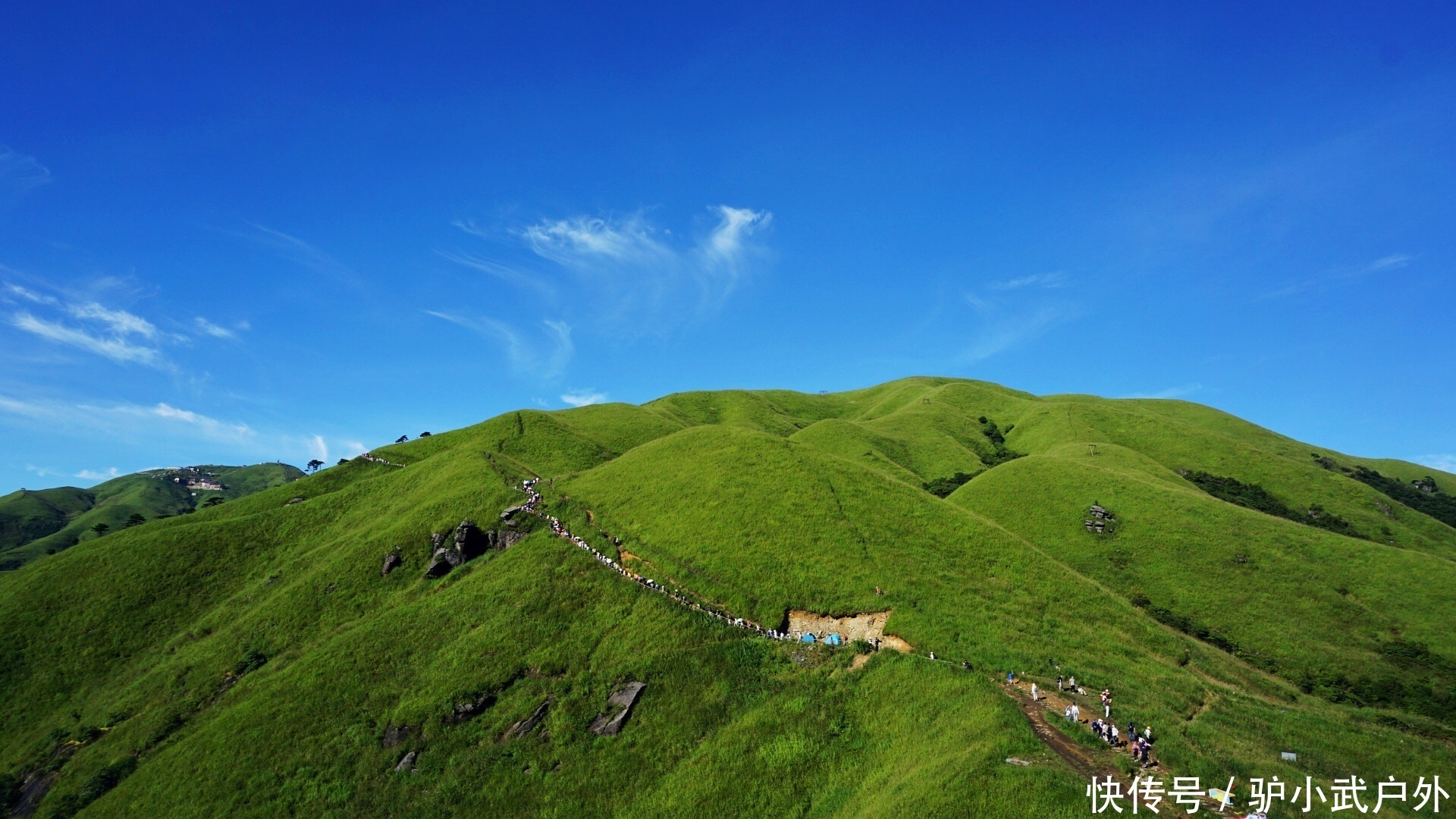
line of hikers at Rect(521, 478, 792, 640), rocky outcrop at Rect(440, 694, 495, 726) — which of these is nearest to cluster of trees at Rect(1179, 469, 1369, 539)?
line of hikers at Rect(521, 478, 792, 640)

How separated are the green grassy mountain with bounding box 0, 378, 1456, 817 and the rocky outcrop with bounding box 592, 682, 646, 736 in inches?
20.5

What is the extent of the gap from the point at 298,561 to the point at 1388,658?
107 meters

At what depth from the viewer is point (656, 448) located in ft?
267

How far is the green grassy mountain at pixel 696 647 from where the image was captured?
35.1m

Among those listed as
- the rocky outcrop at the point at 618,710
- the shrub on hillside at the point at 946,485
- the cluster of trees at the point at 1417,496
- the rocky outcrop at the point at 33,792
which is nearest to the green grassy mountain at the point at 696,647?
the rocky outcrop at the point at 33,792

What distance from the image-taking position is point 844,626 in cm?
4603

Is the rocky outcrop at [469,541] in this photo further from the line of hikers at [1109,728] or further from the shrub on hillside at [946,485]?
the shrub on hillside at [946,485]

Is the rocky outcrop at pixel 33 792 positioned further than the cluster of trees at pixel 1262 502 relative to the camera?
No

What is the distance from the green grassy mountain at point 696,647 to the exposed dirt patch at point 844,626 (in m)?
0.76

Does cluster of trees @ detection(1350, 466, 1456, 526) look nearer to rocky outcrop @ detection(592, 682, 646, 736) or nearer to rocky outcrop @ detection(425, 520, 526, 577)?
rocky outcrop @ detection(592, 682, 646, 736)

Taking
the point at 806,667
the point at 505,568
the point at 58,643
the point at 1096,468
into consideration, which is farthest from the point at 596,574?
the point at 1096,468

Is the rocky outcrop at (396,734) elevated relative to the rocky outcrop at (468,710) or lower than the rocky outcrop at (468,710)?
lower

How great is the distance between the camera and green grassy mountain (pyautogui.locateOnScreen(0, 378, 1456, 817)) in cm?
3509

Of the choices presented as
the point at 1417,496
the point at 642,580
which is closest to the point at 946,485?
the point at 642,580
